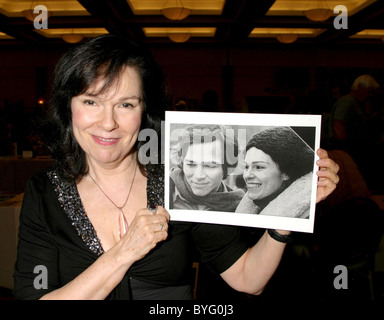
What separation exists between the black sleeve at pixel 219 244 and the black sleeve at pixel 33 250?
1.68ft

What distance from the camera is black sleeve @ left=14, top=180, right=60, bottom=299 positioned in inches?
43.4

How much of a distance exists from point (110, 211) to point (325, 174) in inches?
30.6

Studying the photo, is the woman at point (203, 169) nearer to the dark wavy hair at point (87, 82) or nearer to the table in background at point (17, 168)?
the dark wavy hair at point (87, 82)

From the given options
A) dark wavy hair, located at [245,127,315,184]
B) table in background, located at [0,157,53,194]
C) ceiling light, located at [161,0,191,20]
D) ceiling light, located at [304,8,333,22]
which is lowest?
table in background, located at [0,157,53,194]

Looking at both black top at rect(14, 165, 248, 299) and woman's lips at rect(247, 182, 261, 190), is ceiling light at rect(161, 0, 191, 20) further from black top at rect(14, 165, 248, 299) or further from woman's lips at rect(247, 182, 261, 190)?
woman's lips at rect(247, 182, 261, 190)

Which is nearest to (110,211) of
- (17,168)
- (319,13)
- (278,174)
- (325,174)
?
(278,174)

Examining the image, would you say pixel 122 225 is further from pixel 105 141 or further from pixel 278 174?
pixel 278 174

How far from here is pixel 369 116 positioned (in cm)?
573

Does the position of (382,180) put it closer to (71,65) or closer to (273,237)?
(273,237)

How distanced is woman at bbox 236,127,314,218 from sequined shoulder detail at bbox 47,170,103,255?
20.5 inches

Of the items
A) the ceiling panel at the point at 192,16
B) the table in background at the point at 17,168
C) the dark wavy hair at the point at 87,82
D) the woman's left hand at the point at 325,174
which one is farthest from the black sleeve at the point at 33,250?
the ceiling panel at the point at 192,16

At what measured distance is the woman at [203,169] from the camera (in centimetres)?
105

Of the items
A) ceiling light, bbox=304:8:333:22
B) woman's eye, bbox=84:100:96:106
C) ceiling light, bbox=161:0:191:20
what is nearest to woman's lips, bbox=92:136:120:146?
woman's eye, bbox=84:100:96:106
